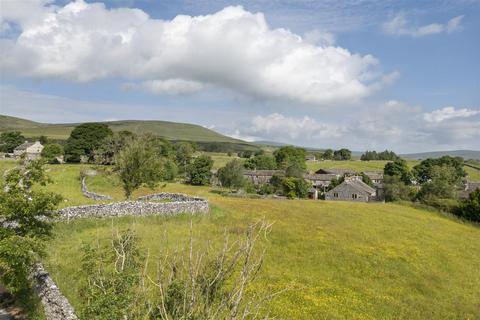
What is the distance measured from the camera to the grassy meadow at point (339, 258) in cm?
2120

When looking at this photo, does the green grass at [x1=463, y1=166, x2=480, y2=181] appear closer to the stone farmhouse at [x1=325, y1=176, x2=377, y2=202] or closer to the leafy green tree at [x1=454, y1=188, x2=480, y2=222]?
the stone farmhouse at [x1=325, y1=176, x2=377, y2=202]

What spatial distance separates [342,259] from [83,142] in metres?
90.0

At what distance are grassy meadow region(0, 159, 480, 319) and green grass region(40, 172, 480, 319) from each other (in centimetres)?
7

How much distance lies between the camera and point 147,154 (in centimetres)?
4197

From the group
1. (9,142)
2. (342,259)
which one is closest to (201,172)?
(342,259)

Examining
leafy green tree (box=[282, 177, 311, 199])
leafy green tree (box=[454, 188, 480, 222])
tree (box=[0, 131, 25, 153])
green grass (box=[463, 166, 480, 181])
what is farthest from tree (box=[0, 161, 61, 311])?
green grass (box=[463, 166, 480, 181])

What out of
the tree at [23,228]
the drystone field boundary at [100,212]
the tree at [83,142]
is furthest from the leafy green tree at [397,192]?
the tree at [23,228]

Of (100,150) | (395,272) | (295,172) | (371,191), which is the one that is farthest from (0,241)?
(295,172)

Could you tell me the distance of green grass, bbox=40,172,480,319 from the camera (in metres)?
21.3

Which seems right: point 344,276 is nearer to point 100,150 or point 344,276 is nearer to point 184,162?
point 100,150

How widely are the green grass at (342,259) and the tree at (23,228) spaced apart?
2.31 meters

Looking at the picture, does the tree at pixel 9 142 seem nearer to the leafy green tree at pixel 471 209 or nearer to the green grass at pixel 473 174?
the leafy green tree at pixel 471 209

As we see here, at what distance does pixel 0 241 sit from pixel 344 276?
20472 mm

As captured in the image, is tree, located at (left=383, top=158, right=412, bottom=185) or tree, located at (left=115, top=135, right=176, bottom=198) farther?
tree, located at (left=383, top=158, right=412, bottom=185)
